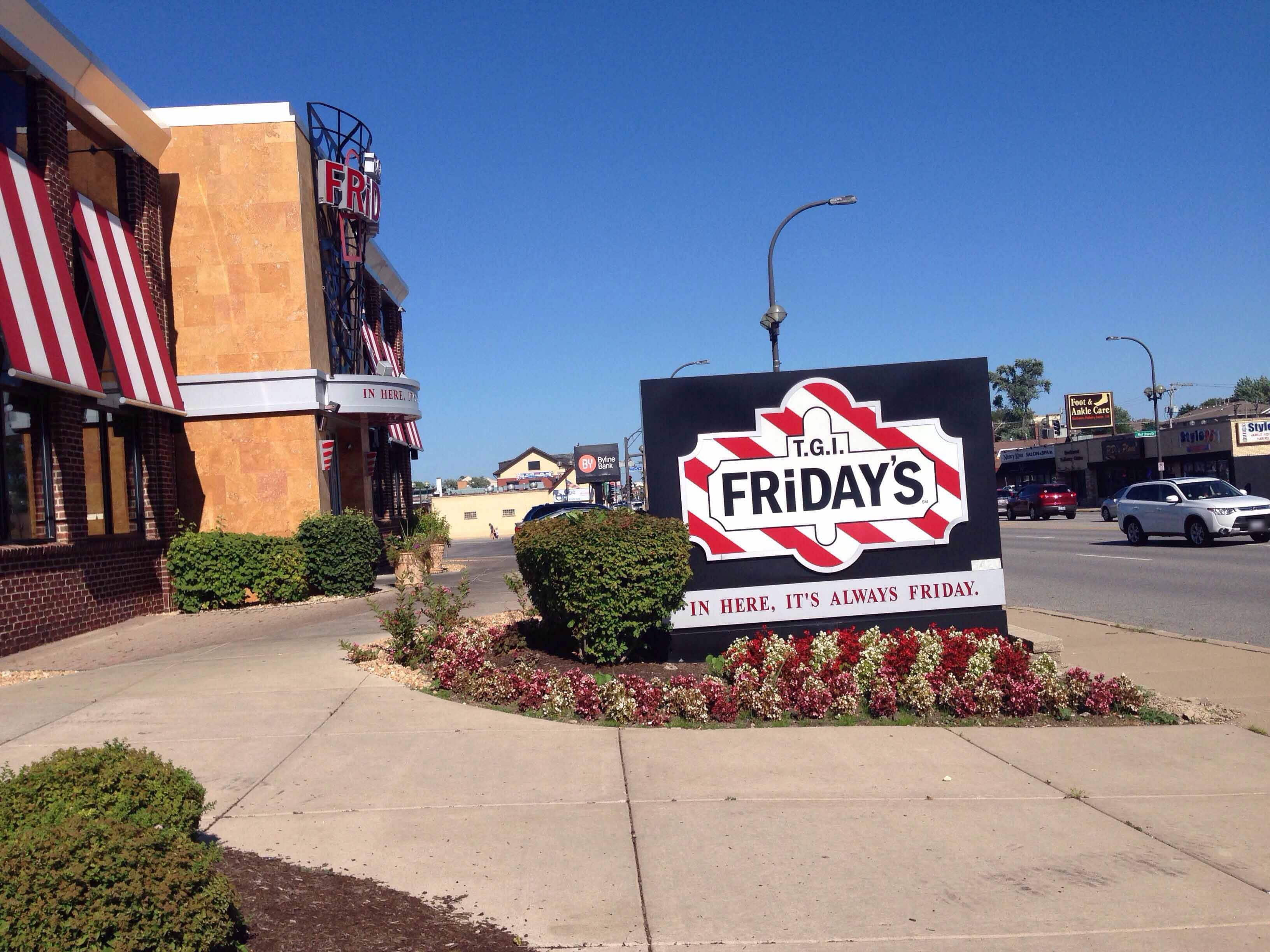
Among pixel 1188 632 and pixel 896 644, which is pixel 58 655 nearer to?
pixel 896 644

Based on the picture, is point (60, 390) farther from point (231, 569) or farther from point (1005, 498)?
point (1005, 498)

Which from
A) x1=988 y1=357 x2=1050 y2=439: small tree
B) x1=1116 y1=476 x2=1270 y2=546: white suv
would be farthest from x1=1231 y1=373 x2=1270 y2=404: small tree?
x1=1116 y1=476 x2=1270 y2=546: white suv

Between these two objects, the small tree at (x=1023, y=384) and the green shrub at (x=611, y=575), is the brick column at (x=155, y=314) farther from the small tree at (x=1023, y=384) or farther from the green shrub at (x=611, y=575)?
the small tree at (x=1023, y=384)

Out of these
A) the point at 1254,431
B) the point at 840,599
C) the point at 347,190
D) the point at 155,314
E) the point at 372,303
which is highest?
the point at 347,190

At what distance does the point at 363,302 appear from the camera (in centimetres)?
2680

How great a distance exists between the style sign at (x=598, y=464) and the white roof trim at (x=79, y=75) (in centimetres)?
7424

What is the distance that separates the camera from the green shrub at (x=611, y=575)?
8.72 m

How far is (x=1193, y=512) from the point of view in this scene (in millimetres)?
25359

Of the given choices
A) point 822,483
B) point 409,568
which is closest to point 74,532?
point 409,568

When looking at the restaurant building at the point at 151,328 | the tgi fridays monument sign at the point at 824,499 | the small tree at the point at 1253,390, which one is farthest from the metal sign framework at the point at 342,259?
the small tree at the point at 1253,390

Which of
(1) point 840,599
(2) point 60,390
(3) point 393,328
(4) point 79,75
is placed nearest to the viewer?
(1) point 840,599

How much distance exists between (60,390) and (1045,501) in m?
45.0

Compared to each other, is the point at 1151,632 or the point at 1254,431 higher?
the point at 1254,431

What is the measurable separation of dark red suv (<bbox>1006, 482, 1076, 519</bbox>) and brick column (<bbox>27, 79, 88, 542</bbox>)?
44394mm
